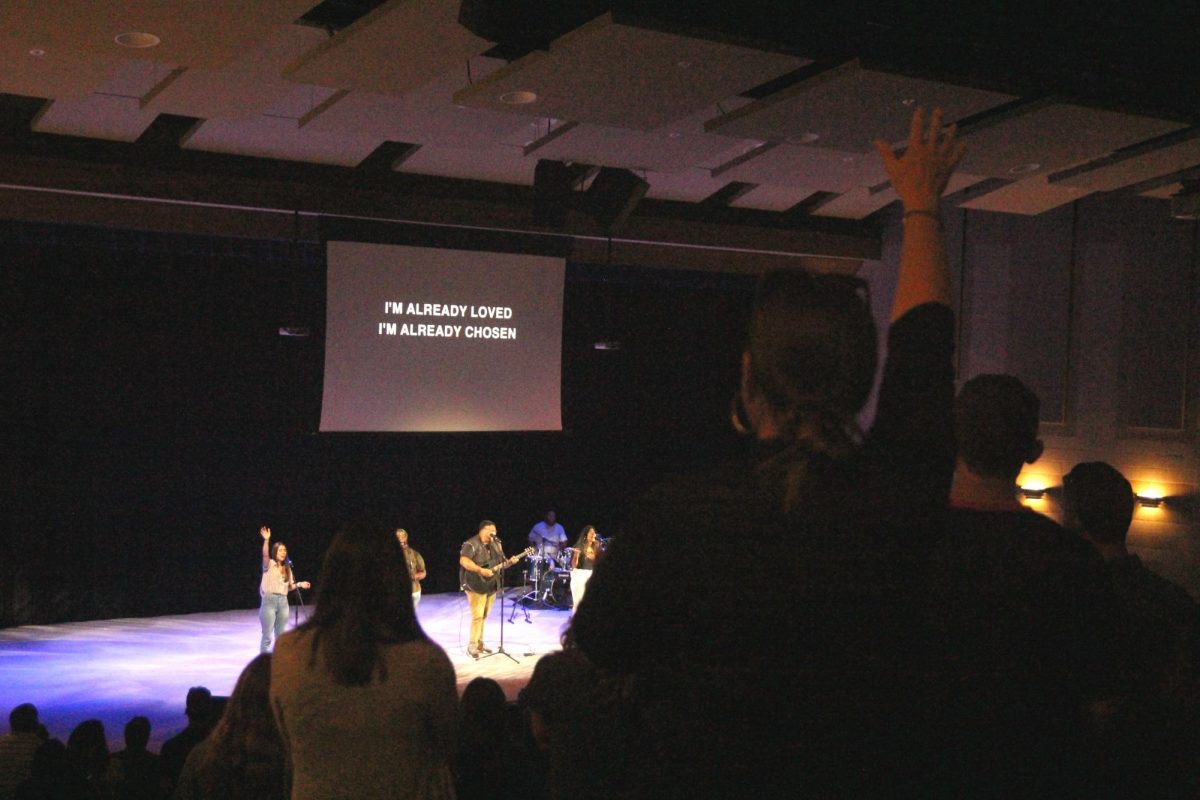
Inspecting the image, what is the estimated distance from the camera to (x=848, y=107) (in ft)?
19.9

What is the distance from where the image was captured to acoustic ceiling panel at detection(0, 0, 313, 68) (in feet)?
15.0

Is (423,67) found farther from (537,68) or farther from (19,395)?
(19,395)

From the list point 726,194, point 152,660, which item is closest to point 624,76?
point 726,194

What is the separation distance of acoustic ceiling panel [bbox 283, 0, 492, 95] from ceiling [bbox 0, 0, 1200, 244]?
0.01m

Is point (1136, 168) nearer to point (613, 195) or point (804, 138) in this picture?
point (804, 138)

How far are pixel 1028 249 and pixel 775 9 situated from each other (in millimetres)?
6562

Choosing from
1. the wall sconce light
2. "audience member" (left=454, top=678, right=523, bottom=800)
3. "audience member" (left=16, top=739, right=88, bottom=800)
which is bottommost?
"audience member" (left=16, top=739, right=88, bottom=800)

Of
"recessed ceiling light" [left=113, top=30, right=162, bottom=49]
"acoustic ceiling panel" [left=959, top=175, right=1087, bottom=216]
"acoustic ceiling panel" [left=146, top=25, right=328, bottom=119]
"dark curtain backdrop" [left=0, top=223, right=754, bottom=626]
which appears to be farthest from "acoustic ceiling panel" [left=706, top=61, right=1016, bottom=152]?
"dark curtain backdrop" [left=0, top=223, right=754, bottom=626]

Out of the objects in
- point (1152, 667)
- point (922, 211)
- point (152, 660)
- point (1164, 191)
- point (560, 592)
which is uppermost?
point (1164, 191)

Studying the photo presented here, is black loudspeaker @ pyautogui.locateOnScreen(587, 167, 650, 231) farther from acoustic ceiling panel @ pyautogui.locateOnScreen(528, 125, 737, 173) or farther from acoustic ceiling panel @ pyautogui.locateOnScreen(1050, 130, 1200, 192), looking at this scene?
acoustic ceiling panel @ pyautogui.locateOnScreen(1050, 130, 1200, 192)

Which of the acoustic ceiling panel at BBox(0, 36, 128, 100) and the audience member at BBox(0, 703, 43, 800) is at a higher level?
the acoustic ceiling panel at BBox(0, 36, 128, 100)

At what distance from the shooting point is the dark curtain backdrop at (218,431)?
10.6 metres

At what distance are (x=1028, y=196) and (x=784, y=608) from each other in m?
8.77

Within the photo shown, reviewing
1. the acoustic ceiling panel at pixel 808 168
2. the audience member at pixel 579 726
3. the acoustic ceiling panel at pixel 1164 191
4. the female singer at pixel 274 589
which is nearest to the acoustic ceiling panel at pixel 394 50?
the acoustic ceiling panel at pixel 808 168
